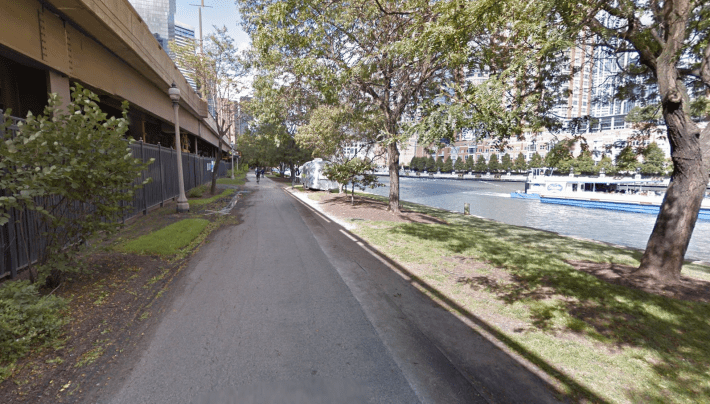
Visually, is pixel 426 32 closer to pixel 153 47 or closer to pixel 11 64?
pixel 11 64

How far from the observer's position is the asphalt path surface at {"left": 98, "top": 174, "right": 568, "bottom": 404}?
9.95 ft

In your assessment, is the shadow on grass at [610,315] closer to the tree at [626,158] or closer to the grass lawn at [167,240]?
the tree at [626,158]

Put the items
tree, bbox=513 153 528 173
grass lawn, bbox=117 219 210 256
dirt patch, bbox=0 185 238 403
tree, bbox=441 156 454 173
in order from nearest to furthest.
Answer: dirt patch, bbox=0 185 238 403
grass lawn, bbox=117 219 210 256
tree, bbox=513 153 528 173
tree, bbox=441 156 454 173

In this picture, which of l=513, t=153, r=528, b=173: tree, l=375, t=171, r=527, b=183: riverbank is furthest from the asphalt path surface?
l=513, t=153, r=528, b=173: tree

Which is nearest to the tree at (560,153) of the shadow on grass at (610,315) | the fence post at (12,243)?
the shadow on grass at (610,315)

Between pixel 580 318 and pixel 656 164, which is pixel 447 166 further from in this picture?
pixel 580 318

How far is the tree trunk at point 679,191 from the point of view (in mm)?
5848

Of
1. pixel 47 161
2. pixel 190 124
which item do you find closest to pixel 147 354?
pixel 47 161

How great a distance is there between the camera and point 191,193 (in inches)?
756

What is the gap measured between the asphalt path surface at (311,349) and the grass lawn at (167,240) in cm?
166

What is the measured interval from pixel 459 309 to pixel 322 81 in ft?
33.1

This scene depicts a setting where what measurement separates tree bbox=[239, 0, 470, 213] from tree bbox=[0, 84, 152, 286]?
21.2 feet

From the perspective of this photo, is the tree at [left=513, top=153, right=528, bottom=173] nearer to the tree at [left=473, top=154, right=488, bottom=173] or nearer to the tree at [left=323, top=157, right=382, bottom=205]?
the tree at [left=473, top=154, right=488, bottom=173]

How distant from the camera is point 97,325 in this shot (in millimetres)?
4086
